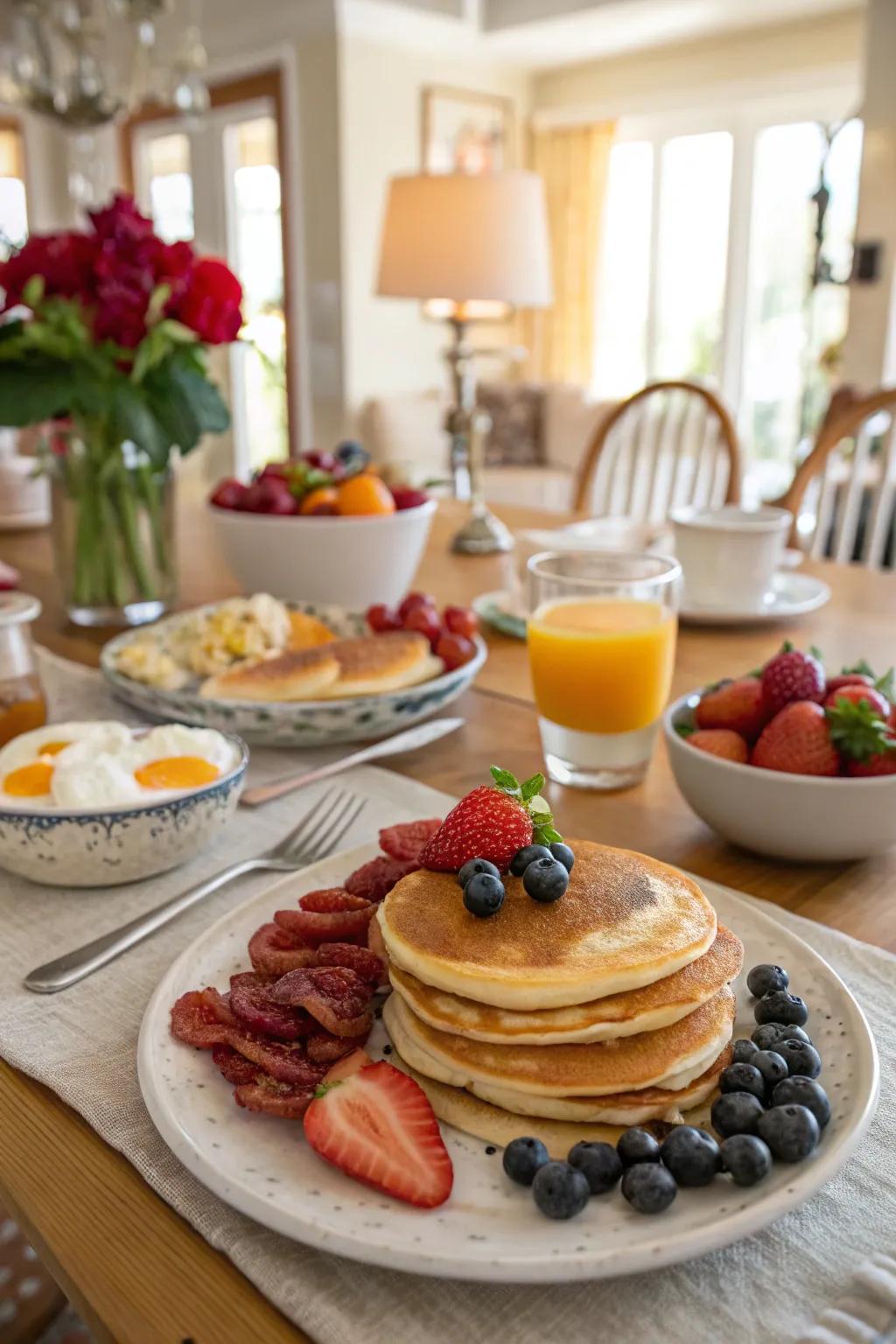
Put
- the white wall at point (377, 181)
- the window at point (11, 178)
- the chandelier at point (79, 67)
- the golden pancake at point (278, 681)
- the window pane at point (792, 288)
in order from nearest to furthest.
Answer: the golden pancake at point (278, 681), the chandelier at point (79, 67), the window pane at point (792, 288), the white wall at point (377, 181), the window at point (11, 178)

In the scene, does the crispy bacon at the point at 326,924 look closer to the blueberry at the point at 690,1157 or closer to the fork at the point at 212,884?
the fork at the point at 212,884

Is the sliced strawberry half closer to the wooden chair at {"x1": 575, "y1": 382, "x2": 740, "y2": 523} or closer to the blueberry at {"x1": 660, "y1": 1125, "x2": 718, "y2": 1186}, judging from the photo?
the blueberry at {"x1": 660, "y1": 1125, "x2": 718, "y2": 1186}

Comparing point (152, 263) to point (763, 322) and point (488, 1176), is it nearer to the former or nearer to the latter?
point (488, 1176)

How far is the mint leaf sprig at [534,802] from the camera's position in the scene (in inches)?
28.0

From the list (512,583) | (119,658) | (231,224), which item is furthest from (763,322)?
(119,658)

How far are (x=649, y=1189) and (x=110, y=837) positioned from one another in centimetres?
52

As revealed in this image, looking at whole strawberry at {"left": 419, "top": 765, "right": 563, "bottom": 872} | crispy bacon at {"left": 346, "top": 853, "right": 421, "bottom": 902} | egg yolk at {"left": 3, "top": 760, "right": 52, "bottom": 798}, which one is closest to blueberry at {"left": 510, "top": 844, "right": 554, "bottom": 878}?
whole strawberry at {"left": 419, "top": 765, "right": 563, "bottom": 872}

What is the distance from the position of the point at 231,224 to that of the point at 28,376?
6593mm

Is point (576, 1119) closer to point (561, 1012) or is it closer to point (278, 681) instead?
point (561, 1012)

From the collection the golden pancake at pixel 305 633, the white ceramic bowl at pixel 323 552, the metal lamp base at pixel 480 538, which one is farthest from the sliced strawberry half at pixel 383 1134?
the metal lamp base at pixel 480 538

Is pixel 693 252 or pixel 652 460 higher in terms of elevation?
pixel 693 252

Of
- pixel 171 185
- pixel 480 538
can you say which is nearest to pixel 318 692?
pixel 480 538

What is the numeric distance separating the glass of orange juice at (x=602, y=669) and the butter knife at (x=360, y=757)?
5.0 inches

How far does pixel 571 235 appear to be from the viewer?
24.8ft
